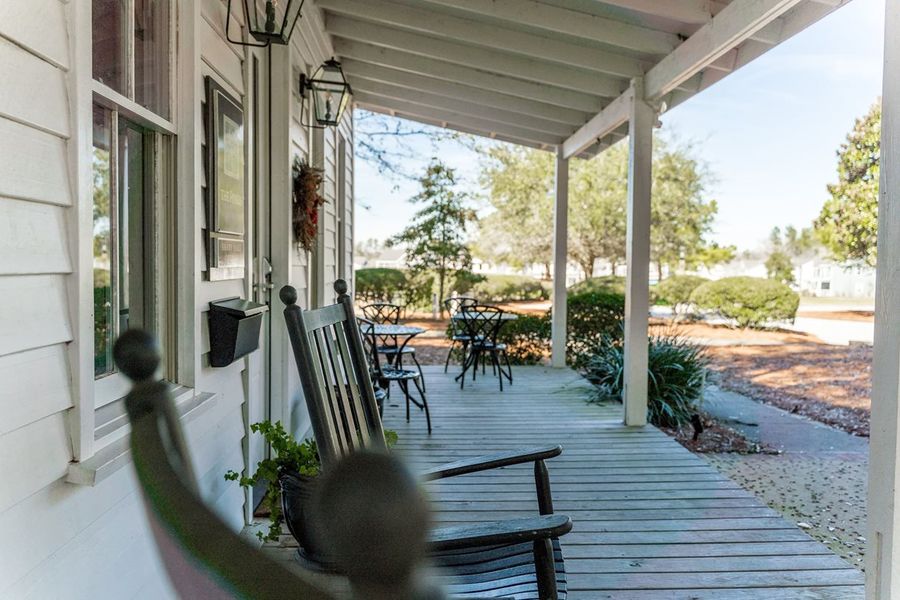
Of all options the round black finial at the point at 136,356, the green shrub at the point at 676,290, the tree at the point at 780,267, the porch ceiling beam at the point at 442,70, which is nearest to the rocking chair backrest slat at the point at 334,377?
the round black finial at the point at 136,356

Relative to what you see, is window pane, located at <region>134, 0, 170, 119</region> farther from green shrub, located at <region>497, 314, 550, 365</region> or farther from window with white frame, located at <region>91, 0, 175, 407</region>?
green shrub, located at <region>497, 314, 550, 365</region>

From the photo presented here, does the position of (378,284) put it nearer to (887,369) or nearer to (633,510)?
(633,510)

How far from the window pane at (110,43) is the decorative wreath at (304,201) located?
1.88 m

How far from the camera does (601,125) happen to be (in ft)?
17.5

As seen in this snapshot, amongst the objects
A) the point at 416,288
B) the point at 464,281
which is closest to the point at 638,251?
the point at 464,281

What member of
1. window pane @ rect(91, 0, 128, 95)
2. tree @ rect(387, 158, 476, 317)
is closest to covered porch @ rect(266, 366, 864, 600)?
window pane @ rect(91, 0, 128, 95)

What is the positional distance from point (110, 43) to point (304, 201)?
6.60 feet

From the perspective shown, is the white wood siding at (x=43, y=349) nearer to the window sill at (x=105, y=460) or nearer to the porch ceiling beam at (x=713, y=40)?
the window sill at (x=105, y=460)

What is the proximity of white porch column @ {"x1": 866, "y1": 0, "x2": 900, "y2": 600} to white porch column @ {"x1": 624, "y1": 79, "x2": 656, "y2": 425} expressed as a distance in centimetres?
260

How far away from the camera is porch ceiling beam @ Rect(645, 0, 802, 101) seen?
9.42 feet

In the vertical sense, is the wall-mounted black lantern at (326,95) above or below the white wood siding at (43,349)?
above

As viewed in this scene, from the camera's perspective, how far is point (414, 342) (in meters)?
10.4

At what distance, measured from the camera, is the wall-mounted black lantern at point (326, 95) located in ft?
12.1

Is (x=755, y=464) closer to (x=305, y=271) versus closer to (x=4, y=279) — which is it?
(x=305, y=271)
